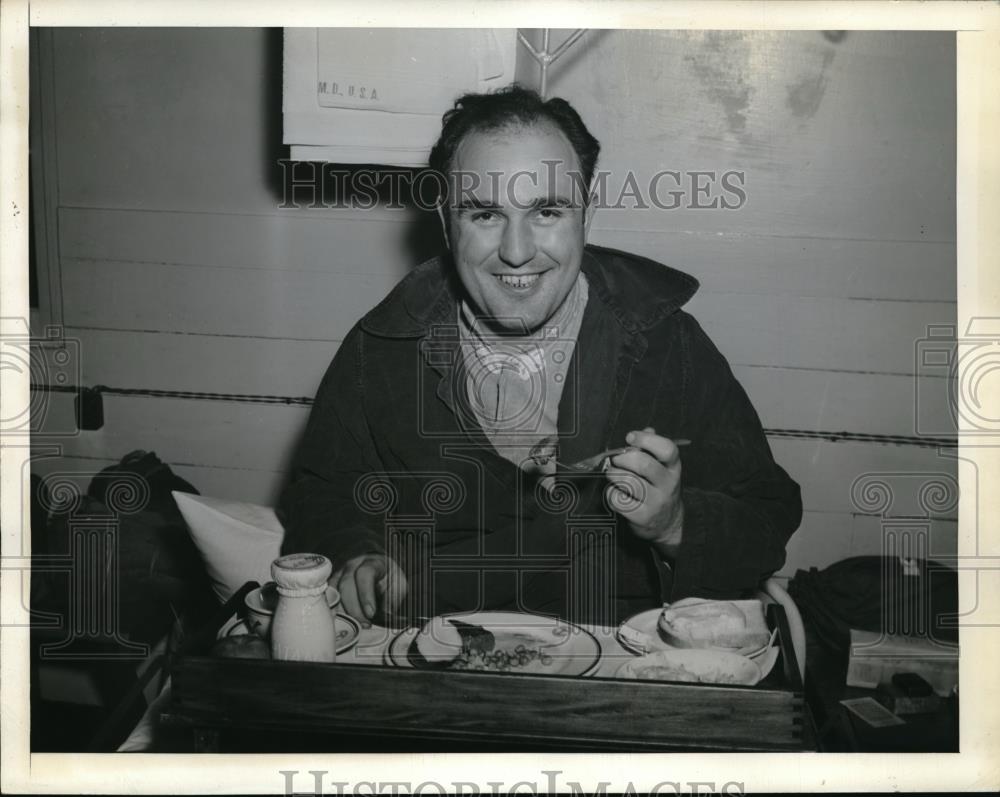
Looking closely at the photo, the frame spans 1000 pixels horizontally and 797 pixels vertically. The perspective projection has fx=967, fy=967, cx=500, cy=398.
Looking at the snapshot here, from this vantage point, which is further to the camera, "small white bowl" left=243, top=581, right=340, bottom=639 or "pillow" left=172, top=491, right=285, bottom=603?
"pillow" left=172, top=491, right=285, bottom=603

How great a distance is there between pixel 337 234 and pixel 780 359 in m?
0.95

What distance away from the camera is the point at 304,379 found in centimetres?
206

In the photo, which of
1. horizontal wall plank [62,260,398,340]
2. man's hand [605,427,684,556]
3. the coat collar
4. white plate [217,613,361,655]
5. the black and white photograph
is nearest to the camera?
white plate [217,613,361,655]

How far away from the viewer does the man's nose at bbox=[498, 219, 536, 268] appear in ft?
6.01

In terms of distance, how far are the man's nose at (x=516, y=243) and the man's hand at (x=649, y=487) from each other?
398 mm

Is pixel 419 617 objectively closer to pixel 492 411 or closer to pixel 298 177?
pixel 492 411

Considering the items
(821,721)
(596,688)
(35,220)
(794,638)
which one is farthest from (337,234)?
(821,721)

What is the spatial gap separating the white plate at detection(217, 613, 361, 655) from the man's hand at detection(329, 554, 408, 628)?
51mm

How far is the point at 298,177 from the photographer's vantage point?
6.56 feet

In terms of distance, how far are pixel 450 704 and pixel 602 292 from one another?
0.85 meters

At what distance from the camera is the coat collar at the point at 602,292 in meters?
1.92
